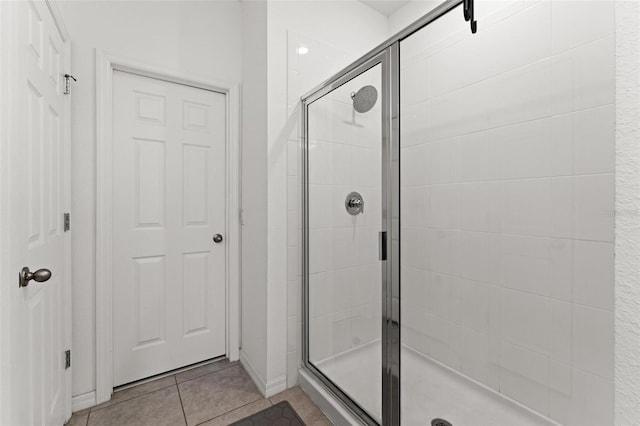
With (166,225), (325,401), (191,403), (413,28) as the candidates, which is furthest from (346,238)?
(191,403)

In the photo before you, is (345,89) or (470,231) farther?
(470,231)

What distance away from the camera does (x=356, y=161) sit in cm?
162

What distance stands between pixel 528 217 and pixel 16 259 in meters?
2.06

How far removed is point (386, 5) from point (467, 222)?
70.4 inches

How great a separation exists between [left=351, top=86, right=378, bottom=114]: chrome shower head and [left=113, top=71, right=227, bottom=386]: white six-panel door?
1056mm

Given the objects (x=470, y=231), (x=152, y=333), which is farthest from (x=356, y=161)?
(x=152, y=333)

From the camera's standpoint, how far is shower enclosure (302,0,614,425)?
129 centimetres

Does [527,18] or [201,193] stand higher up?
[527,18]

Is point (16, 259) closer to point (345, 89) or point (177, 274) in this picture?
point (177, 274)

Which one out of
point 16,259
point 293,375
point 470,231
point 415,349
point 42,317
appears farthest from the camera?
point 293,375

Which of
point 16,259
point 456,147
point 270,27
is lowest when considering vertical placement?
point 16,259

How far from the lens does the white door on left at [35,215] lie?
34.8 inches

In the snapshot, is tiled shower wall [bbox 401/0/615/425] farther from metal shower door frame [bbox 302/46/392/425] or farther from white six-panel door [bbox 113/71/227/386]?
white six-panel door [bbox 113/71/227/386]

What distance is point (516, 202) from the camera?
60.4 inches
